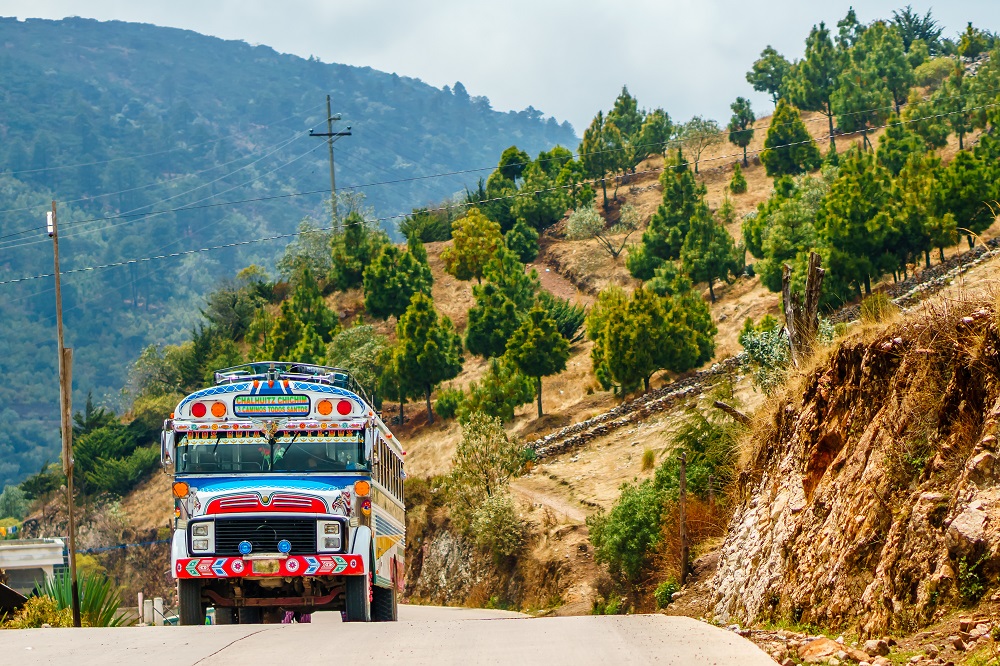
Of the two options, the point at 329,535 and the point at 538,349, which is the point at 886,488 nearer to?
the point at 329,535

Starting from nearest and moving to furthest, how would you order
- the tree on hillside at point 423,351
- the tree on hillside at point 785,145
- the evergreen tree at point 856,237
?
the evergreen tree at point 856,237, the tree on hillside at point 423,351, the tree on hillside at point 785,145

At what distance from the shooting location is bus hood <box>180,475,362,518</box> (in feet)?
61.0

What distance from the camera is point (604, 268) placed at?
326ft

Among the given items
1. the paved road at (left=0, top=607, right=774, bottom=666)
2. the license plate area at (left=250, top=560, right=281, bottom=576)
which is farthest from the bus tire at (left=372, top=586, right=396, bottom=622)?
the paved road at (left=0, top=607, right=774, bottom=666)

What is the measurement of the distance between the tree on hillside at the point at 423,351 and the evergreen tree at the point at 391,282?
13.7 m

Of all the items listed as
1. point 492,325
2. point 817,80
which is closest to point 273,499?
point 492,325

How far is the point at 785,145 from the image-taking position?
4016 inches

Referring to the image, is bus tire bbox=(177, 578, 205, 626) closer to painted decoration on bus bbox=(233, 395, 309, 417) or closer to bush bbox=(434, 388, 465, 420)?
painted decoration on bus bbox=(233, 395, 309, 417)

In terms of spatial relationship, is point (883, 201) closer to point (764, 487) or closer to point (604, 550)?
point (604, 550)

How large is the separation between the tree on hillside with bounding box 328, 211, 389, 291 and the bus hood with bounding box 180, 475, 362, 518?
3233 inches

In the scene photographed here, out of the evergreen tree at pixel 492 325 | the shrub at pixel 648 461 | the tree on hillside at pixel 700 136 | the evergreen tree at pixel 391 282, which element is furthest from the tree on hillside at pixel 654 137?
the shrub at pixel 648 461

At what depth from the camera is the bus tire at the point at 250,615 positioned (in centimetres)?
2020

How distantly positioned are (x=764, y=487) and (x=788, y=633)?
6153 millimetres

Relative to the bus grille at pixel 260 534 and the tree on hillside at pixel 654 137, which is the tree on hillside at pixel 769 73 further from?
the bus grille at pixel 260 534
